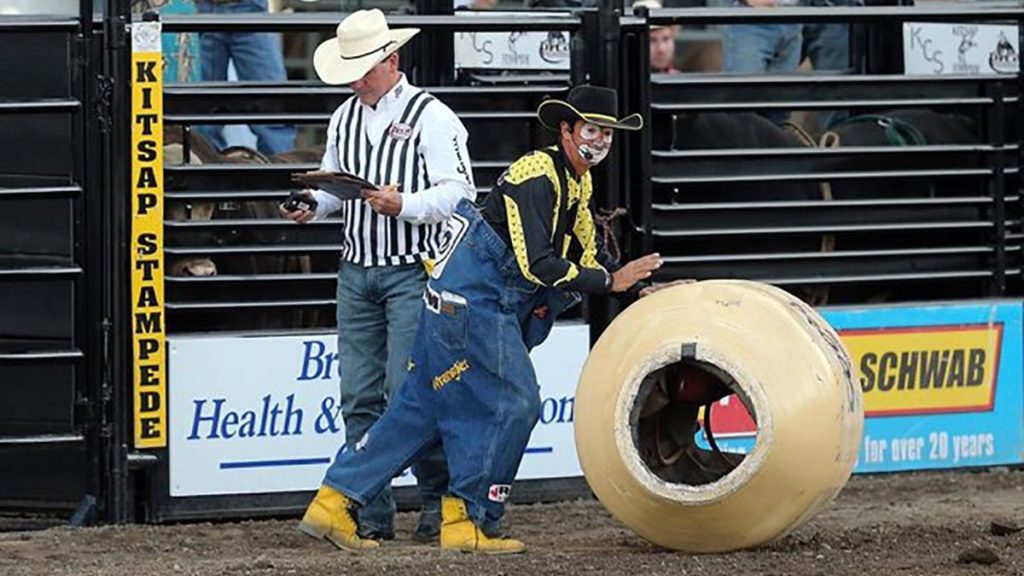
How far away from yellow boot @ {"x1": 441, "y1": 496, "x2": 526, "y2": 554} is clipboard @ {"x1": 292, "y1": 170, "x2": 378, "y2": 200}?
121 centimetres

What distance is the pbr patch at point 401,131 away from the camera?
27.2ft

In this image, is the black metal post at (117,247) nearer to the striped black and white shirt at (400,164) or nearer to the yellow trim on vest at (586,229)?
the striped black and white shirt at (400,164)

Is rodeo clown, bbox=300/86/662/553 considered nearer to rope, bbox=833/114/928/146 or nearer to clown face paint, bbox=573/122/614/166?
clown face paint, bbox=573/122/614/166

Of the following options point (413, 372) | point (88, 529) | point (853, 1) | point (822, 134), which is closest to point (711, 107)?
point (822, 134)

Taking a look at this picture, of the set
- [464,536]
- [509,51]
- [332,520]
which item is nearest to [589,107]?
[464,536]

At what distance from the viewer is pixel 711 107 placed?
993 cm

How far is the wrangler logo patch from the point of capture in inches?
309

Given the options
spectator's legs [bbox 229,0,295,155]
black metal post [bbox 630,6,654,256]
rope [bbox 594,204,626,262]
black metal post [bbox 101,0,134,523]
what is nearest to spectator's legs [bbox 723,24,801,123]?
black metal post [bbox 630,6,654,256]

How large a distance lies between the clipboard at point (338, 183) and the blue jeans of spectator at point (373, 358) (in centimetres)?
42

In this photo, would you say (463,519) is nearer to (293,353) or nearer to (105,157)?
(293,353)

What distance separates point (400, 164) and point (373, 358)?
0.79 m

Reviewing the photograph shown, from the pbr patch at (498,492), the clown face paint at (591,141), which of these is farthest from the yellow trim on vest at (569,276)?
the pbr patch at (498,492)

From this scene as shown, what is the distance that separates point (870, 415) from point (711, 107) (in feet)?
5.48

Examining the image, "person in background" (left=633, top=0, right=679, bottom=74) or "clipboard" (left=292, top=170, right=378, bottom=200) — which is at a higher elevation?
"person in background" (left=633, top=0, right=679, bottom=74)
